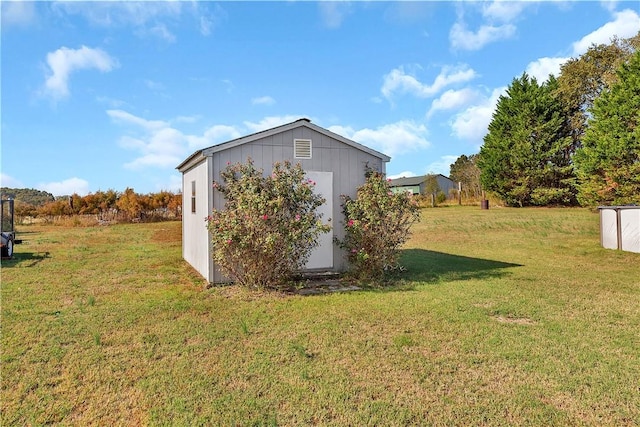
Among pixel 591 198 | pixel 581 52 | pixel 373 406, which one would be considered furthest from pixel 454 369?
pixel 581 52

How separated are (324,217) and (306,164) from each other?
116cm

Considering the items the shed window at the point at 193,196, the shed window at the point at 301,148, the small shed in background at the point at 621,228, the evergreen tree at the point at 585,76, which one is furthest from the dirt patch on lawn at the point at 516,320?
the evergreen tree at the point at 585,76

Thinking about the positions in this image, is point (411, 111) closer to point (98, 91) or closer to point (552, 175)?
point (98, 91)

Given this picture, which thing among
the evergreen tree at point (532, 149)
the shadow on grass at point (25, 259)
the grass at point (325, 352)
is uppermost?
the evergreen tree at point (532, 149)

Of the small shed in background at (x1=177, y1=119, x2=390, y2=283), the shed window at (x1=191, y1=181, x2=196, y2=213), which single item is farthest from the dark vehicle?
the small shed in background at (x1=177, y1=119, x2=390, y2=283)

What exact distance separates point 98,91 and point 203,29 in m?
3.47

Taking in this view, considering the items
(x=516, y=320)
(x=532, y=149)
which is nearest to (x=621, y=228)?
(x=516, y=320)

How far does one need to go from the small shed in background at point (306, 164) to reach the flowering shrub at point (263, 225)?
0.35 meters

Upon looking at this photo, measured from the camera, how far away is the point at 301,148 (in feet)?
24.3

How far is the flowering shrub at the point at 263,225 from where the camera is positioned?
237 inches

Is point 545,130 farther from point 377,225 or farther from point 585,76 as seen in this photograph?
point 377,225

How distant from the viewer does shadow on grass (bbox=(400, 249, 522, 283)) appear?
7.57 metres

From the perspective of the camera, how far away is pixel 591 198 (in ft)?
58.1

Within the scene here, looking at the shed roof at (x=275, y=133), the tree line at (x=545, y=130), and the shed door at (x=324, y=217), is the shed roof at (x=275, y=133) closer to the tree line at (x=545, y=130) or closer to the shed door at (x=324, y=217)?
the shed door at (x=324, y=217)
